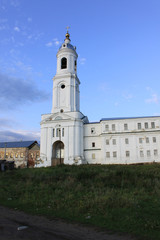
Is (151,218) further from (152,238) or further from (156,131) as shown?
(156,131)

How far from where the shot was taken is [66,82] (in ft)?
134

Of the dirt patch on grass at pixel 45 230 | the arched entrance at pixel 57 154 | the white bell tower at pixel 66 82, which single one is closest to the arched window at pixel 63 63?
the white bell tower at pixel 66 82

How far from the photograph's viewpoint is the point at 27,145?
48375mm

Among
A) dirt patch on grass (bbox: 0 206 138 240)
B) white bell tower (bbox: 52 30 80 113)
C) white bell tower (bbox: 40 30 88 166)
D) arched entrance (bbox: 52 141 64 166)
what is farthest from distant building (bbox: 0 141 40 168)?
dirt patch on grass (bbox: 0 206 138 240)

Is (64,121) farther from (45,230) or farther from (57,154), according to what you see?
(45,230)

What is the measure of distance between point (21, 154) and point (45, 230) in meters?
43.7

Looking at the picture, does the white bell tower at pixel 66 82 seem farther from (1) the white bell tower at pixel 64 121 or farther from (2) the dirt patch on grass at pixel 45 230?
(2) the dirt patch on grass at pixel 45 230

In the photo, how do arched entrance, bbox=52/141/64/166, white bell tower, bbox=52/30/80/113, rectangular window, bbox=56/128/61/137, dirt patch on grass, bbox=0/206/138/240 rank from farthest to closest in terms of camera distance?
white bell tower, bbox=52/30/80/113
rectangular window, bbox=56/128/61/137
arched entrance, bbox=52/141/64/166
dirt patch on grass, bbox=0/206/138/240

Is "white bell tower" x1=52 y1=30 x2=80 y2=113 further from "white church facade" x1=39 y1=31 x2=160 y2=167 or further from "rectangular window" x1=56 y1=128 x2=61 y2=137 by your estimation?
"rectangular window" x1=56 y1=128 x2=61 y2=137

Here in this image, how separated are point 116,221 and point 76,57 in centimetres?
4132

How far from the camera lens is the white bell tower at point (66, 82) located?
4000cm

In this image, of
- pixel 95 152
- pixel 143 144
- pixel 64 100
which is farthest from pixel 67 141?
pixel 143 144

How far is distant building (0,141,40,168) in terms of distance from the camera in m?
47.1

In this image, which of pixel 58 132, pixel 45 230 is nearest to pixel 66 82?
pixel 58 132
